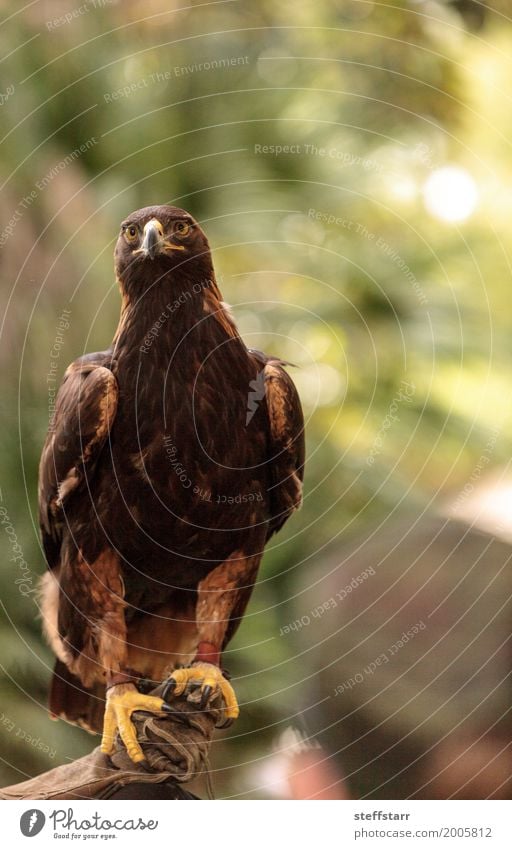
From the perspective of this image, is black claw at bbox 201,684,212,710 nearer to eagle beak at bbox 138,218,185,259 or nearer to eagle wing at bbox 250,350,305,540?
eagle wing at bbox 250,350,305,540

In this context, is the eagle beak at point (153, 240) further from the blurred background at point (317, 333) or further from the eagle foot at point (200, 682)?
the eagle foot at point (200, 682)

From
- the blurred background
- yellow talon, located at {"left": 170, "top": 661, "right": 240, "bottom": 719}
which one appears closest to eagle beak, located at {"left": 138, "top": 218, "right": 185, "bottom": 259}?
the blurred background

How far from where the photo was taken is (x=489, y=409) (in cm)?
110

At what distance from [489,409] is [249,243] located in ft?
1.23

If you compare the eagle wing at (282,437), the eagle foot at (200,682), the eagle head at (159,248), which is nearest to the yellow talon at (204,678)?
the eagle foot at (200,682)

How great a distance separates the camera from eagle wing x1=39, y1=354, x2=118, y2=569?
0.71m

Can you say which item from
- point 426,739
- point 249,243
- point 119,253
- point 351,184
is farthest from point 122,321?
point 426,739

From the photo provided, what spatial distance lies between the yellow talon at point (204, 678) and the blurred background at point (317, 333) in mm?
224

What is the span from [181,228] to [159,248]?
0.09 ft

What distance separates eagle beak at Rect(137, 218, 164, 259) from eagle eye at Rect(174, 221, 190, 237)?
0.01 metres

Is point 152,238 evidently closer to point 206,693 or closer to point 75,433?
point 75,433

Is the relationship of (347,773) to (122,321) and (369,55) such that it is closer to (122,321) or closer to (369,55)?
(122,321)

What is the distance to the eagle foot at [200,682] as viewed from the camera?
0.77m

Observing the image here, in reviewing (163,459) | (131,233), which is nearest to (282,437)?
(163,459)
